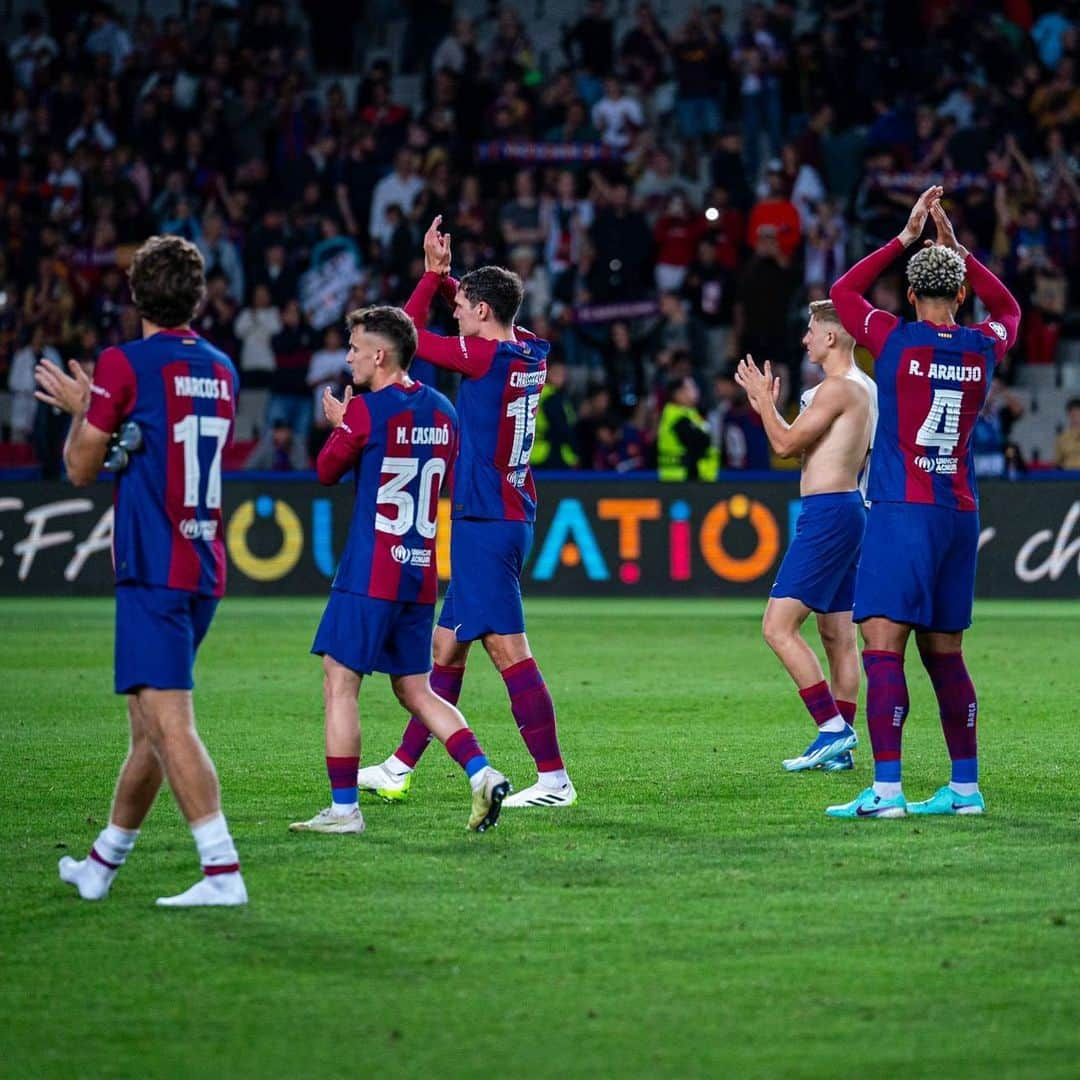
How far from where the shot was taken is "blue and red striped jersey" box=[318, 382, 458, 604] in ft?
25.3

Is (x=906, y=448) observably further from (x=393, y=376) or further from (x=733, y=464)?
(x=733, y=464)

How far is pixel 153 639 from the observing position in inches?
246

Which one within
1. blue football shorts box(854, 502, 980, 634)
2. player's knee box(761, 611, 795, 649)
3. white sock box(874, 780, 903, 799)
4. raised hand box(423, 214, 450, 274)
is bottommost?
white sock box(874, 780, 903, 799)

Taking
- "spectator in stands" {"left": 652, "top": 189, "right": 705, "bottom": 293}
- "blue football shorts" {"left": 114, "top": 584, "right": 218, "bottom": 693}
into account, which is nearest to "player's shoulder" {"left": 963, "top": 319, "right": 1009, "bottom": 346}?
"blue football shorts" {"left": 114, "top": 584, "right": 218, "bottom": 693}

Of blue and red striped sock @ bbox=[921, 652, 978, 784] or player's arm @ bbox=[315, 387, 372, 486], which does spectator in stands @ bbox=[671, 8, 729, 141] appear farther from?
player's arm @ bbox=[315, 387, 372, 486]

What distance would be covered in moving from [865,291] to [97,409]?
138 inches

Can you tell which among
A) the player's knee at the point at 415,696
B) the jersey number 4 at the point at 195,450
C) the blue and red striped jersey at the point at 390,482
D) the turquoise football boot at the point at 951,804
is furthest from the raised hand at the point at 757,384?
the jersey number 4 at the point at 195,450

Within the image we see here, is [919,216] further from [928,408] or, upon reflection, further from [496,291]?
[496,291]

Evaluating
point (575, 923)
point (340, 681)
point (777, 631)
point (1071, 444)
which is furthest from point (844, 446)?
point (1071, 444)

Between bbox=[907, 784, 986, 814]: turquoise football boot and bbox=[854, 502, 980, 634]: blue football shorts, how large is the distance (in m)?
0.73

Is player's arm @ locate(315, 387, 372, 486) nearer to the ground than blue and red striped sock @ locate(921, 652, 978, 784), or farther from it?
farther from it

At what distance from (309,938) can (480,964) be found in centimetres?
63

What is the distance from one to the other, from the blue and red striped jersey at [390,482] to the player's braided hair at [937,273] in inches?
80.8

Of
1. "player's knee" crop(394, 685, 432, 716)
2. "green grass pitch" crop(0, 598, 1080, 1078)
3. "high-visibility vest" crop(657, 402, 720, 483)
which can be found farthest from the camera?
"high-visibility vest" crop(657, 402, 720, 483)
